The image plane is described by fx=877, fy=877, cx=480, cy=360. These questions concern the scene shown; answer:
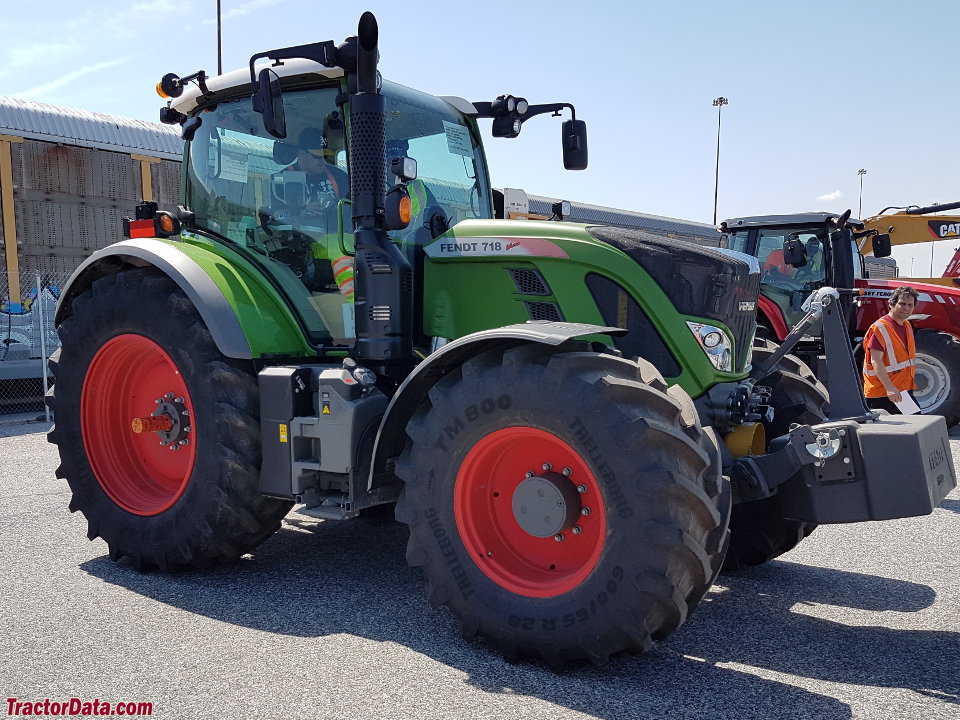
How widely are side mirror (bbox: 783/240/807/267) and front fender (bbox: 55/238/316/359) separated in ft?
22.5

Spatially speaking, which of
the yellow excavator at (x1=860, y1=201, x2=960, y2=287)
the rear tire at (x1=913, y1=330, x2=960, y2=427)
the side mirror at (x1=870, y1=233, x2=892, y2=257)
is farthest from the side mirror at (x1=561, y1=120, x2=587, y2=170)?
the yellow excavator at (x1=860, y1=201, x2=960, y2=287)

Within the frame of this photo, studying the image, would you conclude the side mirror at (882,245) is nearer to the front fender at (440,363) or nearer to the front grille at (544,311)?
the front grille at (544,311)

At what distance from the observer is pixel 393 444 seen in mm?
3973

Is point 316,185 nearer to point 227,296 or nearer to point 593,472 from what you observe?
point 227,296

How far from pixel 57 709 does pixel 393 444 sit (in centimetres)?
165

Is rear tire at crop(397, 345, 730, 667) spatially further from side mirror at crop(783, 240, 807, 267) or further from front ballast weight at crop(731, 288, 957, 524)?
side mirror at crop(783, 240, 807, 267)

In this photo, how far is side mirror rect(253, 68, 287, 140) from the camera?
3928mm

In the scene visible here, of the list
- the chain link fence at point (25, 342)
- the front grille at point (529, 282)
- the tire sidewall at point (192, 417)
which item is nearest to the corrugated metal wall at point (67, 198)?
the chain link fence at point (25, 342)

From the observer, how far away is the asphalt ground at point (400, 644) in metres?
3.09

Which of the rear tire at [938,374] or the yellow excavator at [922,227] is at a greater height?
the yellow excavator at [922,227]

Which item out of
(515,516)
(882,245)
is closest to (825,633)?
(515,516)

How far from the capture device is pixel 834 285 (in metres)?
10.0

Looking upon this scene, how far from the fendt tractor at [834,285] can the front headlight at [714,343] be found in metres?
6.20

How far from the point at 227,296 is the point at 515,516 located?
6.35ft
